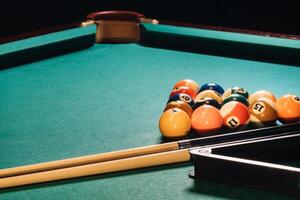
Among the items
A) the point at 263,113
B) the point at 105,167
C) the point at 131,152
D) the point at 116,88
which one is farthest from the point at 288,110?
the point at 116,88

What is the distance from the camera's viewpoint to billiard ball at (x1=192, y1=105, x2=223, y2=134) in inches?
65.7

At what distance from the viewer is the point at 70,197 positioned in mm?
1284

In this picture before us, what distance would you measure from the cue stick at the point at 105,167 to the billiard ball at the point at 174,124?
0.19 meters

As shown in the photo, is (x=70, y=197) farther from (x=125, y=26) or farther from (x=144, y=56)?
(x=125, y=26)

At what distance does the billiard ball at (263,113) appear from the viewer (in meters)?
1.73

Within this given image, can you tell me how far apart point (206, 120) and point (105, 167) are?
0.43m

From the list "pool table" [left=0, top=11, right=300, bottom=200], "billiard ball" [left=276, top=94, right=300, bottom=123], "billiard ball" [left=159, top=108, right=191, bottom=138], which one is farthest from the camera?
"billiard ball" [left=276, top=94, right=300, bottom=123]

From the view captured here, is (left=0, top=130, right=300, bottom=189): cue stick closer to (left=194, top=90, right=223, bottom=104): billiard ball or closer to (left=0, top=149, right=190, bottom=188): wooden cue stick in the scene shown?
(left=0, top=149, right=190, bottom=188): wooden cue stick

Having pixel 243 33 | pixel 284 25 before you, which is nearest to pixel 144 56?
pixel 243 33

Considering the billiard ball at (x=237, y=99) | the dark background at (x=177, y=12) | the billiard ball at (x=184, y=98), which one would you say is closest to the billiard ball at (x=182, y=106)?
the billiard ball at (x=184, y=98)

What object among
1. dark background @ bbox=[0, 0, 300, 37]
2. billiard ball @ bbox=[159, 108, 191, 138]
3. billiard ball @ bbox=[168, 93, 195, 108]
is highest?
billiard ball @ bbox=[168, 93, 195, 108]

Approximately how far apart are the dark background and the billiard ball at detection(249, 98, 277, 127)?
3692 mm

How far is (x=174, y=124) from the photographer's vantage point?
1650 millimetres

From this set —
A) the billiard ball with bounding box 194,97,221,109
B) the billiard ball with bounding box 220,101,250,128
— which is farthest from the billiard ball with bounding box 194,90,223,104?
the billiard ball with bounding box 220,101,250,128
